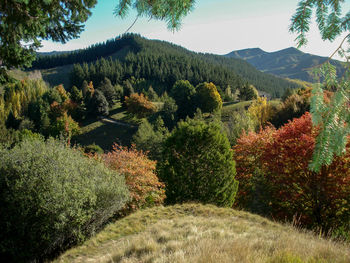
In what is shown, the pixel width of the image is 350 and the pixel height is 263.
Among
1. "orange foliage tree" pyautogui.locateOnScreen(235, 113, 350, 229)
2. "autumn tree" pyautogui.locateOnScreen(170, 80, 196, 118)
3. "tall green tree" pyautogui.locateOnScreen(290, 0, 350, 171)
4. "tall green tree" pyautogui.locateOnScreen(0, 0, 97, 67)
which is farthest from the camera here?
"autumn tree" pyautogui.locateOnScreen(170, 80, 196, 118)

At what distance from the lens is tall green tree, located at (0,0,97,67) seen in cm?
464

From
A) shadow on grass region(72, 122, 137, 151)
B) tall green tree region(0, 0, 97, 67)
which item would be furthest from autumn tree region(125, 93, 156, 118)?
tall green tree region(0, 0, 97, 67)

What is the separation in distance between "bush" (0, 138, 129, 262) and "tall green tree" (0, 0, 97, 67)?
4.71 meters

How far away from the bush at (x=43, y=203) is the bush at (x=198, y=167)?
5.71 m

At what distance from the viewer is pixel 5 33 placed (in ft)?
16.0

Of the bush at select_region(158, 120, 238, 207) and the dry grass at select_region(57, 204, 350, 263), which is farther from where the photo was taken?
the bush at select_region(158, 120, 238, 207)

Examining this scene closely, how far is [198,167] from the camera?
46.8 feet

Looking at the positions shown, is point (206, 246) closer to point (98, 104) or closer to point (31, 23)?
point (31, 23)

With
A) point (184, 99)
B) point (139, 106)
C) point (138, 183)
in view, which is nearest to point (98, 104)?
point (139, 106)

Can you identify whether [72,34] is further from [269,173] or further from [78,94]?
[78,94]

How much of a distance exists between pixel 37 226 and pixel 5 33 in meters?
6.90

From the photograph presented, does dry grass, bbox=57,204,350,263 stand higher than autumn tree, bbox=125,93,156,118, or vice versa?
autumn tree, bbox=125,93,156,118

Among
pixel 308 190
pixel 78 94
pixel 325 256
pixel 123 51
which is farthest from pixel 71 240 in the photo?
pixel 123 51

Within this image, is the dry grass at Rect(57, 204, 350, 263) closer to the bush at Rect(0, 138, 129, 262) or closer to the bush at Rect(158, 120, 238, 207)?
the bush at Rect(0, 138, 129, 262)
